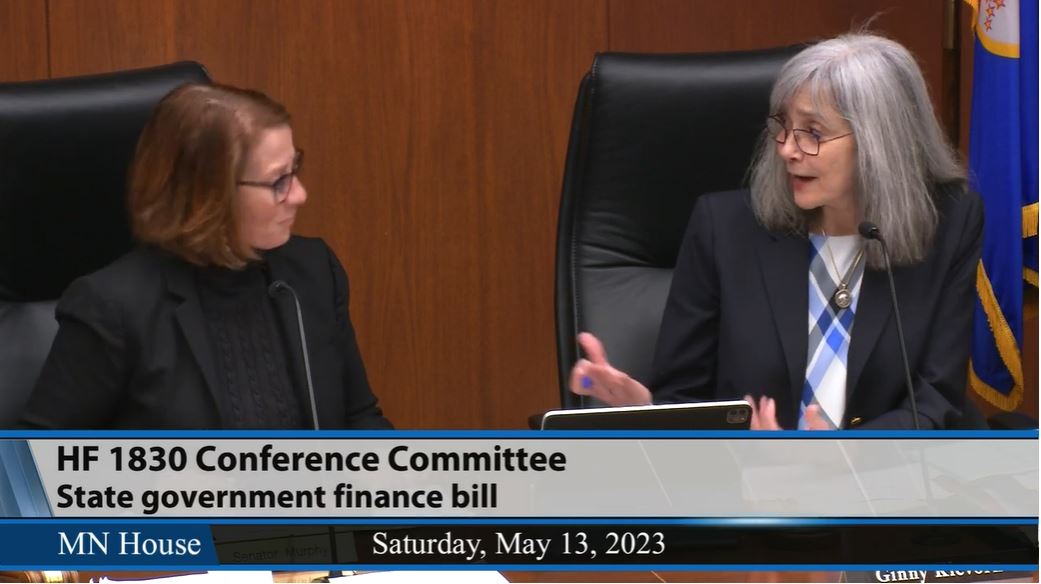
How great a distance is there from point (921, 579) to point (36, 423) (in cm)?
114

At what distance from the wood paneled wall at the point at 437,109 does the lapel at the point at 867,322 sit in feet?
3.33

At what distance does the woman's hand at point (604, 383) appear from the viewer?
1.88m

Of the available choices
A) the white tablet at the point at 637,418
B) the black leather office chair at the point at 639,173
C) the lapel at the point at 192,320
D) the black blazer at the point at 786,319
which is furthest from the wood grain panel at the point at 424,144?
the white tablet at the point at 637,418

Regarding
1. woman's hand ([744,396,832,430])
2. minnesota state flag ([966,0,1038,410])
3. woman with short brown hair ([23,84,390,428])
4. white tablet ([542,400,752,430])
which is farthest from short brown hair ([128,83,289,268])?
minnesota state flag ([966,0,1038,410])

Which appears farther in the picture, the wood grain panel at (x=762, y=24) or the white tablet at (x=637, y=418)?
the wood grain panel at (x=762, y=24)

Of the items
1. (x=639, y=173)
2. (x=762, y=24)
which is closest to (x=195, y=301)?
(x=639, y=173)

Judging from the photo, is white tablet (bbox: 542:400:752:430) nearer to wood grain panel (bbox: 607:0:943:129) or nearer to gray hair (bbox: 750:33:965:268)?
gray hair (bbox: 750:33:965:268)

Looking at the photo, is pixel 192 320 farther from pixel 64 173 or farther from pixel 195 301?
pixel 64 173

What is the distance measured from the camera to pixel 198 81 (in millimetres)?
2096

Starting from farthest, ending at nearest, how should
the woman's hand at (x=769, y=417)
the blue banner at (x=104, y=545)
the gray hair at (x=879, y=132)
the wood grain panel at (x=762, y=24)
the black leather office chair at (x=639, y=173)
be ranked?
the wood grain panel at (x=762, y=24), the black leather office chair at (x=639, y=173), the gray hair at (x=879, y=132), the woman's hand at (x=769, y=417), the blue banner at (x=104, y=545)

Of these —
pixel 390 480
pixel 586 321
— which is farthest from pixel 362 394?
pixel 390 480

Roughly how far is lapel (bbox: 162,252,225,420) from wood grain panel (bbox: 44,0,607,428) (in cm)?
96

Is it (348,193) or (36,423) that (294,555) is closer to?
(36,423)

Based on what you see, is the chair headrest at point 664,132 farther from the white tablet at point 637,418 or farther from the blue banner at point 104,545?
the blue banner at point 104,545
